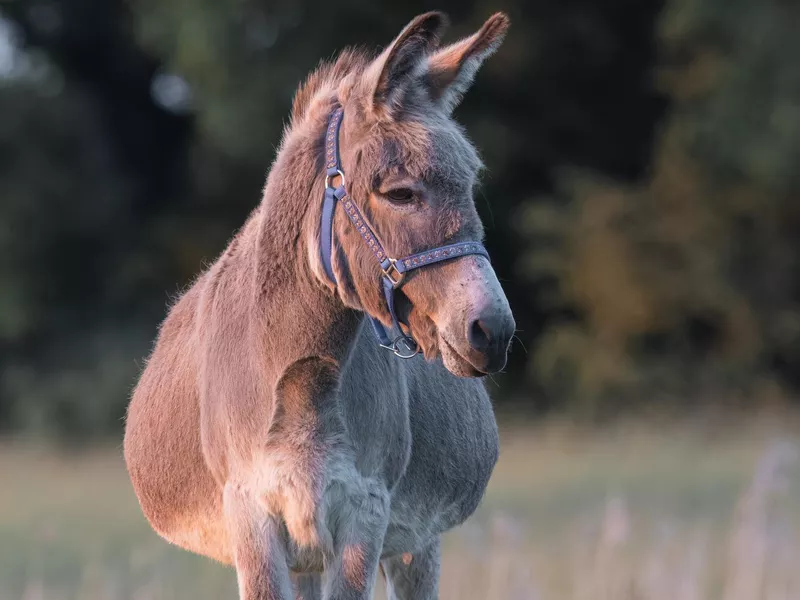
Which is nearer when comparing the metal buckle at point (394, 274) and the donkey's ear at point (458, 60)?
the metal buckle at point (394, 274)

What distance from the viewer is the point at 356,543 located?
11.7 ft

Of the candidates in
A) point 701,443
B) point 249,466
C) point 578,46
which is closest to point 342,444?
point 249,466

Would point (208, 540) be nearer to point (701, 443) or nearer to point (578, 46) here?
point (701, 443)

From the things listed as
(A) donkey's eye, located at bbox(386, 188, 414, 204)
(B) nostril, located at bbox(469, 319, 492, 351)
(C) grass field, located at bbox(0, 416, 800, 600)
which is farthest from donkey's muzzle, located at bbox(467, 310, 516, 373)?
(C) grass field, located at bbox(0, 416, 800, 600)

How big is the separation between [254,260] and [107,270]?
46.8 ft

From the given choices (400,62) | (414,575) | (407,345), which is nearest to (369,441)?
(407,345)

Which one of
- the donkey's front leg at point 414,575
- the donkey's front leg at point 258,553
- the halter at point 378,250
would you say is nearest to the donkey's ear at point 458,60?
the halter at point 378,250

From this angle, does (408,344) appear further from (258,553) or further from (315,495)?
(258,553)

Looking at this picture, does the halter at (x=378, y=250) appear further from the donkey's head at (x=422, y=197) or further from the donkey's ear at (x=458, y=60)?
the donkey's ear at (x=458, y=60)

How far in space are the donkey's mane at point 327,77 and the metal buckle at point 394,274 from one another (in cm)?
76

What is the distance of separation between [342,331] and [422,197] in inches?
20.5

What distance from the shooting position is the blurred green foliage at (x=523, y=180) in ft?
49.5

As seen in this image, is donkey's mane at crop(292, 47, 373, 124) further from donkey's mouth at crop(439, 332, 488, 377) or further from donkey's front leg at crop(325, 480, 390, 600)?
donkey's front leg at crop(325, 480, 390, 600)

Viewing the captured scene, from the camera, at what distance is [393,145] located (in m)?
3.29
